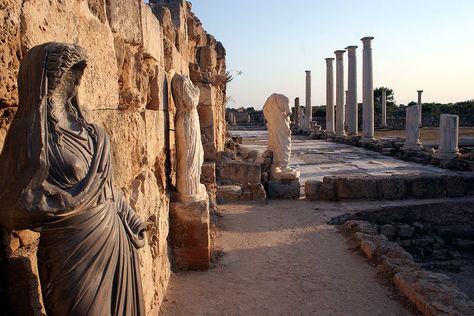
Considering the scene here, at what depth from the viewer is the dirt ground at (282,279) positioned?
4.81 meters

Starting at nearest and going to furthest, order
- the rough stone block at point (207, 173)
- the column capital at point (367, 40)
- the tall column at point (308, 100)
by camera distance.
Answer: the rough stone block at point (207, 173) < the column capital at point (367, 40) < the tall column at point (308, 100)

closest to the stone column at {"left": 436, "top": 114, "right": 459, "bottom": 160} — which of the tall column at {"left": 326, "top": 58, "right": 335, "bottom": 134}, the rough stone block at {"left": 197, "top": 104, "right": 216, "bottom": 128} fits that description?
the rough stone block at {"left": 197, "top": 104, "right": 216, "bottom": 128}

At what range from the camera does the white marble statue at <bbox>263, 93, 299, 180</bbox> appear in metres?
10.8

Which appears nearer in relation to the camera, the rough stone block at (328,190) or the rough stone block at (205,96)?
the rough stone block at (205,96)

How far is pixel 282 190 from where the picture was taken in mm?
10484

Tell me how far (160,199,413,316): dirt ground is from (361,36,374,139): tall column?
1540 cm

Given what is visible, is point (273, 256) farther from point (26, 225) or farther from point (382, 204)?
point (26, 225)

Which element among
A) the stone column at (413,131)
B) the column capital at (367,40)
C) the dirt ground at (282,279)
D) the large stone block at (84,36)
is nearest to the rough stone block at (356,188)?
the dirt ground at (282,279)

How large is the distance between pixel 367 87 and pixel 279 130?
514 inches

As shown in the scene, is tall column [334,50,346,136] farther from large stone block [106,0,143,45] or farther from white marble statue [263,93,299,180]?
large stone block [106,0,143,45]

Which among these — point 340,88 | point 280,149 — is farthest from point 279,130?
point 340,88

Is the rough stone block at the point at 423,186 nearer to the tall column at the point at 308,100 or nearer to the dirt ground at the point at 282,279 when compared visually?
the dirt ground at the point at 282,279

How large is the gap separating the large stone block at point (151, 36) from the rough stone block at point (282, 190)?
5.52 m

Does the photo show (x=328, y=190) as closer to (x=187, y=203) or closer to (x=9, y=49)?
(x=187, y=203)
